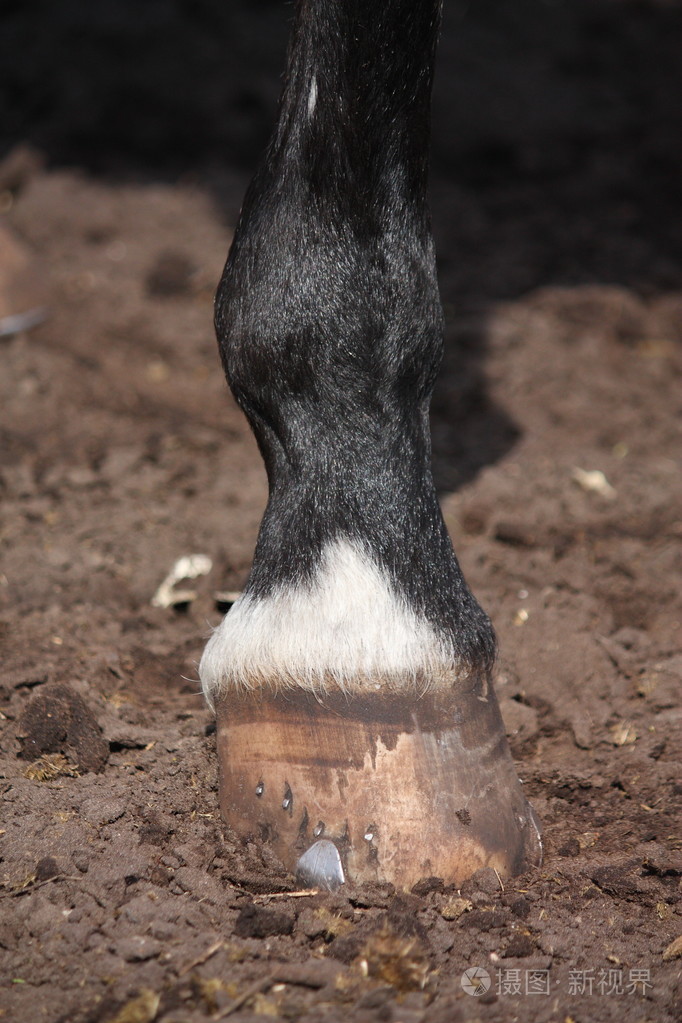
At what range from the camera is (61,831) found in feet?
4.90

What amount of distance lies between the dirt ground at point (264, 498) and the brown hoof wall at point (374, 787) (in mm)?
45

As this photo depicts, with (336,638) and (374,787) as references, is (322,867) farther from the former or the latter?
(336,638)

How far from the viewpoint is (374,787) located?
145 centimetres

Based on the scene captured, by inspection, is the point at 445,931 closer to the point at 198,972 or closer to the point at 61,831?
the point at 198,972

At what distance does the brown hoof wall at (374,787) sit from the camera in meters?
1.45

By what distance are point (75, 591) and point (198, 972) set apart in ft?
3.82

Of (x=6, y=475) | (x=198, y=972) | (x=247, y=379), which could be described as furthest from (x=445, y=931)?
(x=6, y=475)

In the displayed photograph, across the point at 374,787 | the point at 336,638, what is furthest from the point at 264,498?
the point at 374,787

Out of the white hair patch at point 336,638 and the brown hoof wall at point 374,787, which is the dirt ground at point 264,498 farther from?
the white hair patch at point 336,638

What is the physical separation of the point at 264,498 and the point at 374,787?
52.5 inches

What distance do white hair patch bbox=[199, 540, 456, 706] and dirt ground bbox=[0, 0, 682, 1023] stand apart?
271mm

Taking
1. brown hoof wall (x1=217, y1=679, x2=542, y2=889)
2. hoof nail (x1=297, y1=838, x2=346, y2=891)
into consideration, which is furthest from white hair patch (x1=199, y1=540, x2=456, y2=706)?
hoof nail (x1=297, y1=838, x2=346, y2=891)

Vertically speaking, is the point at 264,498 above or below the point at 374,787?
above

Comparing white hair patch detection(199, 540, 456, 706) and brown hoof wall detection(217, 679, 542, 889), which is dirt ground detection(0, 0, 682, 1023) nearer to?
brown hoof wall detection(217, 679, 542, 889)
